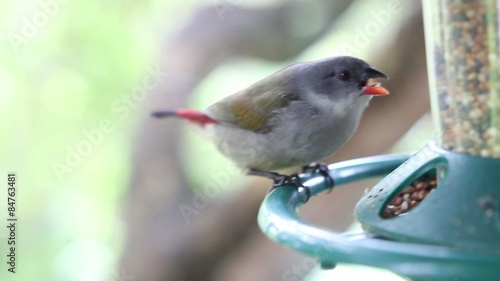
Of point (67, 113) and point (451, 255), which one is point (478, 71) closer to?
point (451, 255)

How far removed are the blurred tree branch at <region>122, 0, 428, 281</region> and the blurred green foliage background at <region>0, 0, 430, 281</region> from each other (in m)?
0.59

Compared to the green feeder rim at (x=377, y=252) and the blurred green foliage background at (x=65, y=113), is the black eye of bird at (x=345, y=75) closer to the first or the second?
the green feeder rim at (x=377, y=252)

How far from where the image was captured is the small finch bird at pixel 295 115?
328 centimetres

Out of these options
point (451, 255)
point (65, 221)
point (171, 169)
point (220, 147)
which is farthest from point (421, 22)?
point (65, 221)

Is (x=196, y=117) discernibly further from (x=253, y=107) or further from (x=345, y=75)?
(x=345, y=75)

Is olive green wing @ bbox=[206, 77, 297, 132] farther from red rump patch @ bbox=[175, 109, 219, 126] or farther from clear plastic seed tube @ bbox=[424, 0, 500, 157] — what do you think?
clear plastic seed tube @ bbox=[424, 0, 500, 157]

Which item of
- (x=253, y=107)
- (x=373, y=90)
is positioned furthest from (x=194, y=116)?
(x=373, y=90)

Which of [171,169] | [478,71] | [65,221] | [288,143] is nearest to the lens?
[478,71]

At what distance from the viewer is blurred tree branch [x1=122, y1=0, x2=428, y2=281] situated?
406cm

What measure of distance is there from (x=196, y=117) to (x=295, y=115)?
0.58 metres

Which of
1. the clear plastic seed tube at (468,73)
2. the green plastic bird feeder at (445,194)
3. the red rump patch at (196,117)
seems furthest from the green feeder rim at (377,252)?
the red rump patch at (196,117)

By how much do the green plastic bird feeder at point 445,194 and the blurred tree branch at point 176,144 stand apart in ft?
5.02

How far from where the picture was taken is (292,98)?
3.43 meters

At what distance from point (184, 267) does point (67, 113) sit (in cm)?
173
